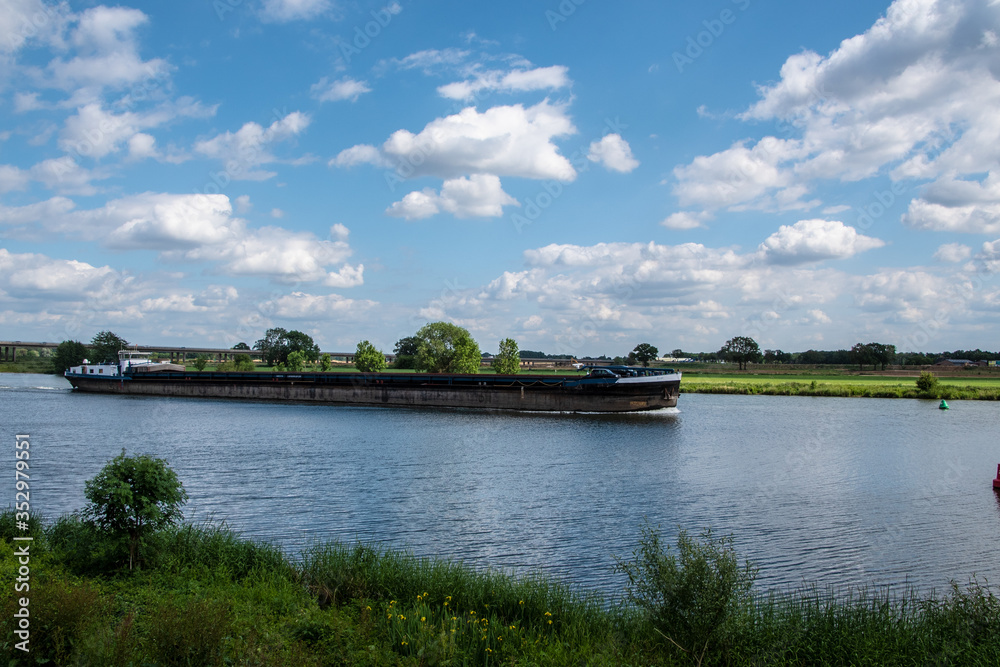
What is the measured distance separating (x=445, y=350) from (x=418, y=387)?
1882 inches

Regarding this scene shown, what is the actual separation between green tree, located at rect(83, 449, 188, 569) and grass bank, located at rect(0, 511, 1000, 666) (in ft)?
1.31

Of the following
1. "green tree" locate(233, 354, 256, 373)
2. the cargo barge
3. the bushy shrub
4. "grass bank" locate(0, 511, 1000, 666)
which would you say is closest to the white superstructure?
the cargo barge

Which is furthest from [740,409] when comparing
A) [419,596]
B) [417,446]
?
[419,596]

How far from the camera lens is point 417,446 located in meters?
30.3

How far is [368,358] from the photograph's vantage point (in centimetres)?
10931

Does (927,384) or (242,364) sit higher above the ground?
(242,364)

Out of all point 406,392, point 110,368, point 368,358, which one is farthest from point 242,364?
point 406,392

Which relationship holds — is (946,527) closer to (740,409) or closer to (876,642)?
(876,642)

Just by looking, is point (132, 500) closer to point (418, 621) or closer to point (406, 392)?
point (418, 621)

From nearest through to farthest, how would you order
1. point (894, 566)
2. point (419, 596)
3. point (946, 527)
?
point (419, 596), point (894, 566), point (946, 527)

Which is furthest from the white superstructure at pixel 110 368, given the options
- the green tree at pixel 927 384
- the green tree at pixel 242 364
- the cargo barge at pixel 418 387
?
the green tree at pixel 927 384

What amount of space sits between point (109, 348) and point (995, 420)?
15032cm

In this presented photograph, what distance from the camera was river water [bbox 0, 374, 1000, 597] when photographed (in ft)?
45.2

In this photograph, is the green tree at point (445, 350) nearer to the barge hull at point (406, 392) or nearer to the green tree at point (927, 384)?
the barge hull at point (406, 392)
